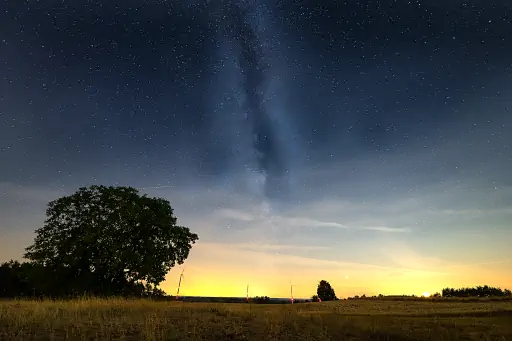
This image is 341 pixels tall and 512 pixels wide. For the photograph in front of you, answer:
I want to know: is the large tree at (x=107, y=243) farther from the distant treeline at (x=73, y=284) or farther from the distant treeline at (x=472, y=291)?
the distant treeline at (x=472, y=291)

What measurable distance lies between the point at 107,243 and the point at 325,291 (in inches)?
1395

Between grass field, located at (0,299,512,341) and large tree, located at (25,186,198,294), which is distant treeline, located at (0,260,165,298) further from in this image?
grass field, located at (0,299,512,341)

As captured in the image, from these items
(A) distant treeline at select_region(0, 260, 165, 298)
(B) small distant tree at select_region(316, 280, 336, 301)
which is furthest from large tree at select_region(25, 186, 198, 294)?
(B) small distant tree at select_region(316, 280, 336, 301)

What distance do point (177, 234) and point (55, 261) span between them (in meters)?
11.8

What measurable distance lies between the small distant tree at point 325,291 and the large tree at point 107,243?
89.0ft

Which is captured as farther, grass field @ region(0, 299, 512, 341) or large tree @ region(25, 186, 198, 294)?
large tree @ region(25, 186, 198, 294)

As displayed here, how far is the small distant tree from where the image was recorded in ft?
187

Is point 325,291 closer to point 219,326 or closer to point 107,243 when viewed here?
point 107,243

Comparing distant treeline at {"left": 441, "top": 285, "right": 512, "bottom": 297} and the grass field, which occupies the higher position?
distant treeline at {"left": 441, "top": 285, "right": 512, "bottom": 297}

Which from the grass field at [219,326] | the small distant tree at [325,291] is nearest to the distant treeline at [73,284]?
the grass field at [219,326]

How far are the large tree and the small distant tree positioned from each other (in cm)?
2713

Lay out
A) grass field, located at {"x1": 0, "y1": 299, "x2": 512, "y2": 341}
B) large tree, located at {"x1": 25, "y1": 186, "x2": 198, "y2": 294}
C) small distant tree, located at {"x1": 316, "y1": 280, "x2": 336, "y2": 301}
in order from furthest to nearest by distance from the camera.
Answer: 1. small distant tree, located at {"x1": 316, "y1": 280, "x2": 336, "y2": 301}
2. large tree, located at {"x1": 25, "y1": 186, "x2": 198, "y2": 294}
3. grass field, located at {"x1": 0, "y1": 299, "x2": 512, "y2": 341}

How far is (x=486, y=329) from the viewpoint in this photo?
1619 cm

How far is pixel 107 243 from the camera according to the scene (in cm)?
3581
